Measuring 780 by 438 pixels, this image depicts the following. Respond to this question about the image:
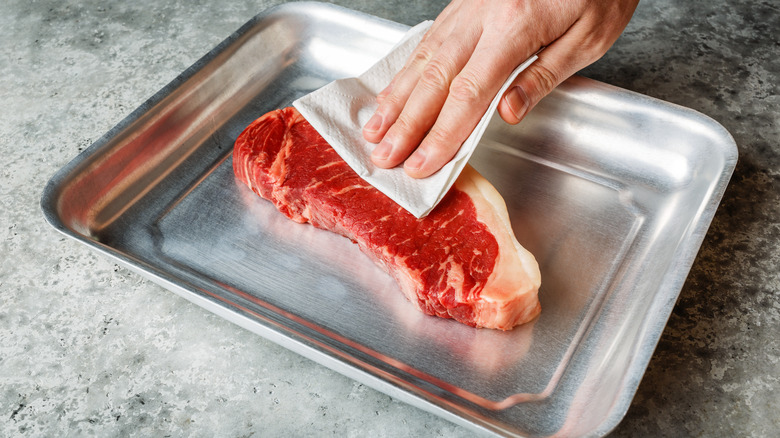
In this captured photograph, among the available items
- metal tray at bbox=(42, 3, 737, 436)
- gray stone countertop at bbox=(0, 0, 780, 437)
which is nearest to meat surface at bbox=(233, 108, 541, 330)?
metal tray at bbox=(42, 3, 737, 436)

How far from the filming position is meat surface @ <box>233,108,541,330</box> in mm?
1473

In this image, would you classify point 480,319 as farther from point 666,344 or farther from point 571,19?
point 571,19

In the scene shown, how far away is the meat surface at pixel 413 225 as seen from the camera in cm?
147

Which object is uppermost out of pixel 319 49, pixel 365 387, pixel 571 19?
pixel 571 19

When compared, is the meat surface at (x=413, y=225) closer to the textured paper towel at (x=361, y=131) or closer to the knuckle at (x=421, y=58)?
the textured paper towel at (x=361, y=131)

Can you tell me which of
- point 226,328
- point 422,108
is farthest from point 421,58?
point 226,328

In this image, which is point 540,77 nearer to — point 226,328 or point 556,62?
point 556,62

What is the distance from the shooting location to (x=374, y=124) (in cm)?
165

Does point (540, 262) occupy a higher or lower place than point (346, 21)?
lower

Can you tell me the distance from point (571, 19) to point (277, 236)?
94 centimetres

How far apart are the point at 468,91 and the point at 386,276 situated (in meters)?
0.50

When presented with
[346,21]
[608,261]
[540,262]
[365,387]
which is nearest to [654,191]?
[608,261]

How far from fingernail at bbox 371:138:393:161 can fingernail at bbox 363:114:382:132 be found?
0.06m

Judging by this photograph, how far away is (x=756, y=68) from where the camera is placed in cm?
226
